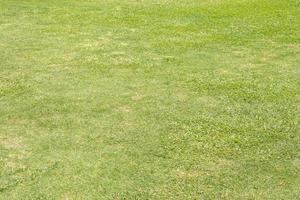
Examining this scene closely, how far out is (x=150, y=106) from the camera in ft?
28.7

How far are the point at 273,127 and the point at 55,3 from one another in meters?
9.70

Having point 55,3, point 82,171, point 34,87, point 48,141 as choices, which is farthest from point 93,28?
point 82,171

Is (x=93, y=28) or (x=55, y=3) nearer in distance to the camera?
(x=93, y=28)

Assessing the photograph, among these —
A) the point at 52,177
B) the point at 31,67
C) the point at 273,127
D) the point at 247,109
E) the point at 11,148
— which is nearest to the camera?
the point at 52,177

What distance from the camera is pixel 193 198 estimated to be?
621 centimetres

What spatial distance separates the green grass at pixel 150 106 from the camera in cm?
660

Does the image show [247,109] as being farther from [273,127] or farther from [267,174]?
[267,174]

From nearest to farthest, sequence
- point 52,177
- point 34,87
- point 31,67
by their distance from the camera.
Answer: point 52,177 → point 34,87 → point 31,67

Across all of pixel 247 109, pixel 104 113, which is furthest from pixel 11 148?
pixel 247 109

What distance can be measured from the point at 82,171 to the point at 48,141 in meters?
1.01

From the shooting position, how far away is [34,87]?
952cm

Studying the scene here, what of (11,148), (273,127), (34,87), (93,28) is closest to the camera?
(11,148)

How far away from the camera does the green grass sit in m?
6.60

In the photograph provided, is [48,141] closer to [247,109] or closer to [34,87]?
[34,87]
